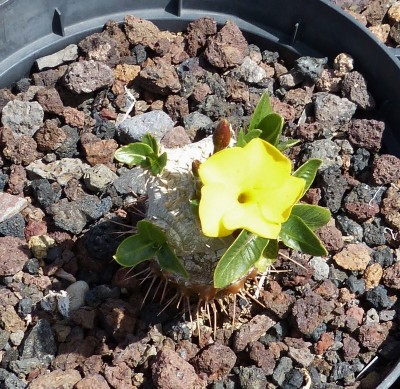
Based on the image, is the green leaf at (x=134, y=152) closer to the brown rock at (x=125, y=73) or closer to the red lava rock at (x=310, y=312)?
the red lava rock at (x=310, y=312)

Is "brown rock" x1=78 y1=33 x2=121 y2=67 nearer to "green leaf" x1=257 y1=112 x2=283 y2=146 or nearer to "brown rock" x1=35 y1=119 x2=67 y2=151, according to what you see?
"brown rock" x1=35 y1=119 x2=67 y2=151

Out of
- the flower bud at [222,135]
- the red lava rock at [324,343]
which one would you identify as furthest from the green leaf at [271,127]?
the red lava rock at [324,343]

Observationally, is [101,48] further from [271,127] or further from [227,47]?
[271,127]

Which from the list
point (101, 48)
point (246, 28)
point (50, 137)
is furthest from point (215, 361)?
point (246, 28)

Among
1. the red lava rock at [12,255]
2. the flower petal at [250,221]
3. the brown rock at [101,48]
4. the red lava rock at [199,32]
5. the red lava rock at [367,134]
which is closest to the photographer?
the flower petal at [250,221]

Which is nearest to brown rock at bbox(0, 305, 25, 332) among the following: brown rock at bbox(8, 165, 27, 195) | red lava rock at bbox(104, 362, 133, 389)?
red lava rock at bbox(104, 362, 133, 389)

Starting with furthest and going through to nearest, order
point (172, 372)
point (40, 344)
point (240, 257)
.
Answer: point (40, 344)
point (172, 372)
point (240, 257)

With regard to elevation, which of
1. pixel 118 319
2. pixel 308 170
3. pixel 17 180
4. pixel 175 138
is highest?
pixel 308 170
